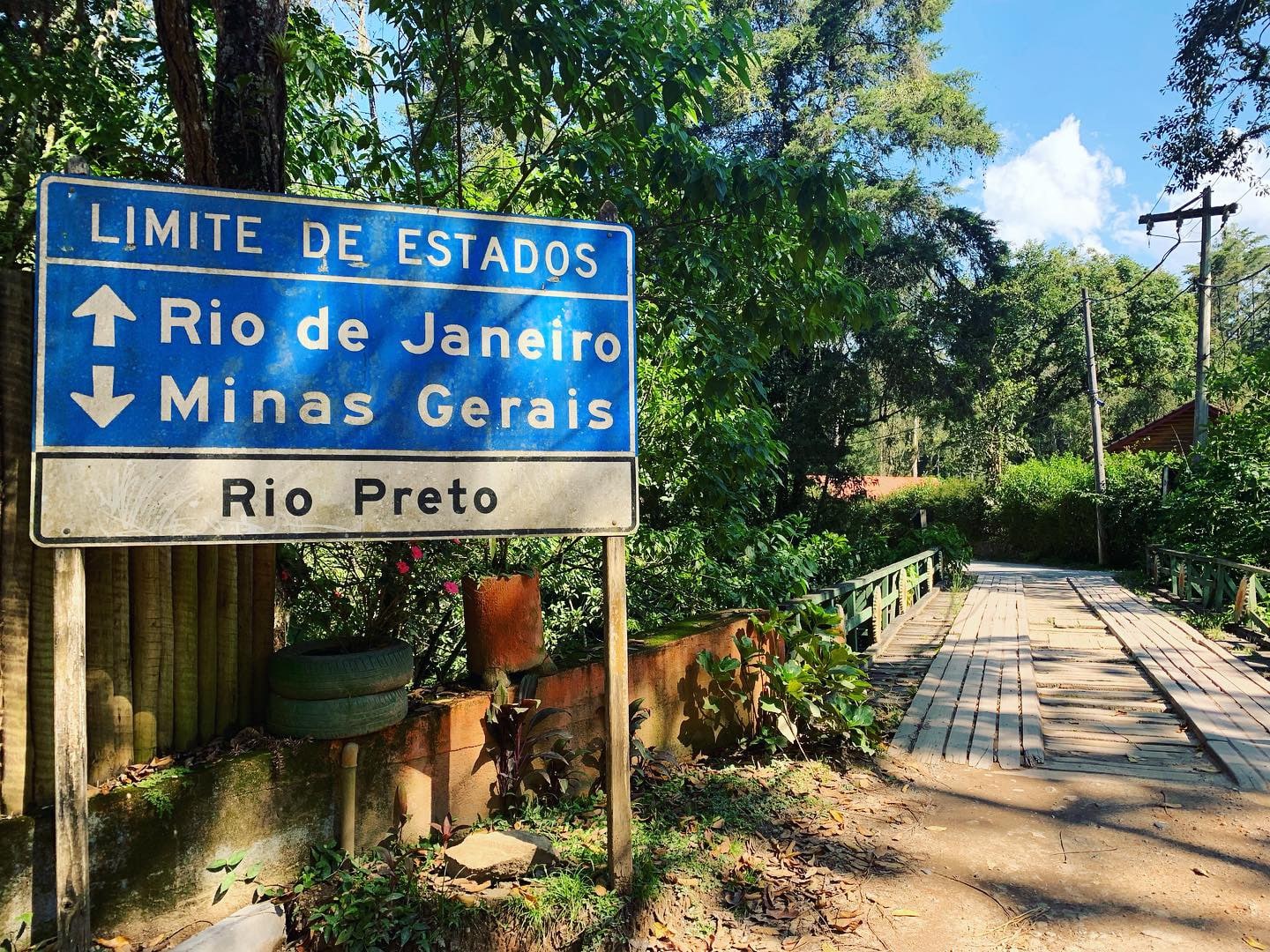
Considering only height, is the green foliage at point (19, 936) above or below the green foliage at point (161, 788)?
below

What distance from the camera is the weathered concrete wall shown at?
2396mm

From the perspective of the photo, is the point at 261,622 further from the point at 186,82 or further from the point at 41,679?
the point at 186,82

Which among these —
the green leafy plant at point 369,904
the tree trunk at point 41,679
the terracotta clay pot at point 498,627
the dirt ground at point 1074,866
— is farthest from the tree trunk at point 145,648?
the dirt ground at point 1074,866

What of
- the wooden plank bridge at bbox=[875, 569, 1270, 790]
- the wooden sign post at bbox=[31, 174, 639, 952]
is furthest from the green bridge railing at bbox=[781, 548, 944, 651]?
the wooden sign post at bbox=[31, 174, 639, 952]

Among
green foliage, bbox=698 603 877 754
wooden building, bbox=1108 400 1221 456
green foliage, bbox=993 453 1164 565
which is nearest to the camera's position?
green foliage, bbox=698 603 877 754

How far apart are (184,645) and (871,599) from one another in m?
7.74

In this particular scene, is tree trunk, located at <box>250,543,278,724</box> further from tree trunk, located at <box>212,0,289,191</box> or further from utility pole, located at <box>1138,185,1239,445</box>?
utility pole, located at <box>1138,185,1239,445</box>

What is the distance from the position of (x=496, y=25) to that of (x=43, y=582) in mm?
3232

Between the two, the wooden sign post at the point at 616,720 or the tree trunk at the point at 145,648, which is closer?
the tree trunk at the point at 145,648

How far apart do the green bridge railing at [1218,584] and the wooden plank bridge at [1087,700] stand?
68 centimetres

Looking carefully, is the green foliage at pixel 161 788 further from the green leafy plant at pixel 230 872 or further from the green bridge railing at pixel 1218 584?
the green bridge railing at pixel 1218 584

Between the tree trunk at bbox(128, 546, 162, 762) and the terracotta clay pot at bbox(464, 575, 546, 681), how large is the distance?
127 cm

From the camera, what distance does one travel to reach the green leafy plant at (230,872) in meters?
2.67

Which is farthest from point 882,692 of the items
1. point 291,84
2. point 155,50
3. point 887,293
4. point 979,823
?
point 155,50
